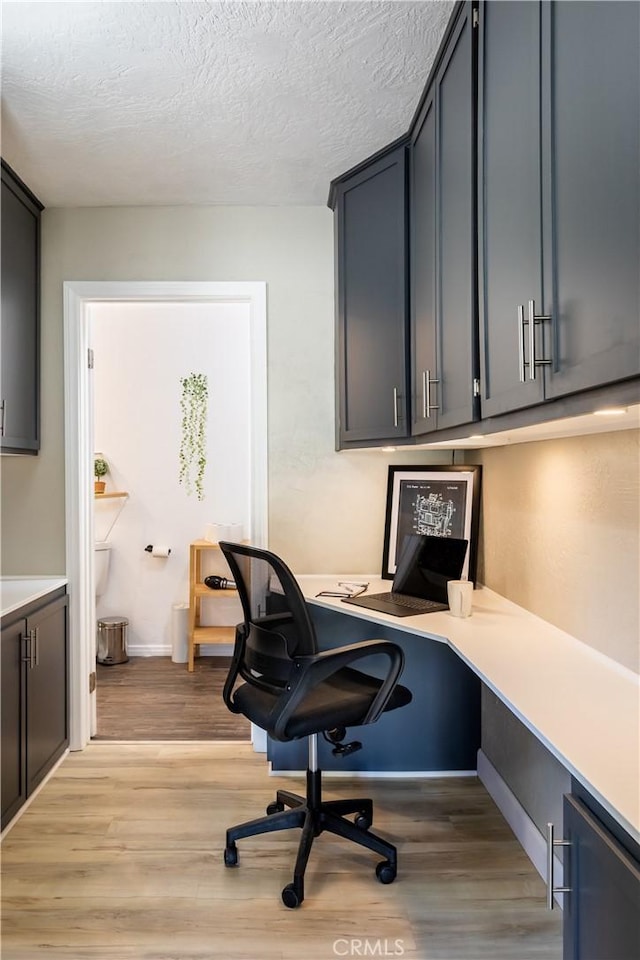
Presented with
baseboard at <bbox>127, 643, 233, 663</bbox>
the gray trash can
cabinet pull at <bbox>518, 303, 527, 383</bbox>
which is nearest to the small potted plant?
the gray trash can

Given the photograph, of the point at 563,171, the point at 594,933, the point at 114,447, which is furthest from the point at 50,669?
the point at 563,171

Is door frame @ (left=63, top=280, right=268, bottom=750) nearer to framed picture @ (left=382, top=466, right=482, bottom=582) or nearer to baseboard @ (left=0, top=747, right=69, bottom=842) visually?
baseboard @ (left=0, top=747, right=69, bottom=842)

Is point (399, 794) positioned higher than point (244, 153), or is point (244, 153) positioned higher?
point (244, 153)

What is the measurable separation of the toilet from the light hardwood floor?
71.4 inches

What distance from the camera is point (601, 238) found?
3.13ft

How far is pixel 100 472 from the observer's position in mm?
4410

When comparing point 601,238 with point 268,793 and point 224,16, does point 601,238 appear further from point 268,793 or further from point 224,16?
point 268,793

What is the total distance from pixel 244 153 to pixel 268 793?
8.28 ft

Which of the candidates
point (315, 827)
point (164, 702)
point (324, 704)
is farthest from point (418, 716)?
point (164, 702)

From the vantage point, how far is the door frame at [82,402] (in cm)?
296

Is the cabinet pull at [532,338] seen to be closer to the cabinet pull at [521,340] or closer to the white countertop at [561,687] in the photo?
the cabinet pull at [521,340]

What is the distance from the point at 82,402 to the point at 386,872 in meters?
2.29

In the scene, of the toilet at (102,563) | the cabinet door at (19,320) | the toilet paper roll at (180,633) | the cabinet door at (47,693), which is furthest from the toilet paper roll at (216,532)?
the cabinet door at (19,320)

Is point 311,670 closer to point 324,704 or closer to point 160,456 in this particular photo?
point 324,704
